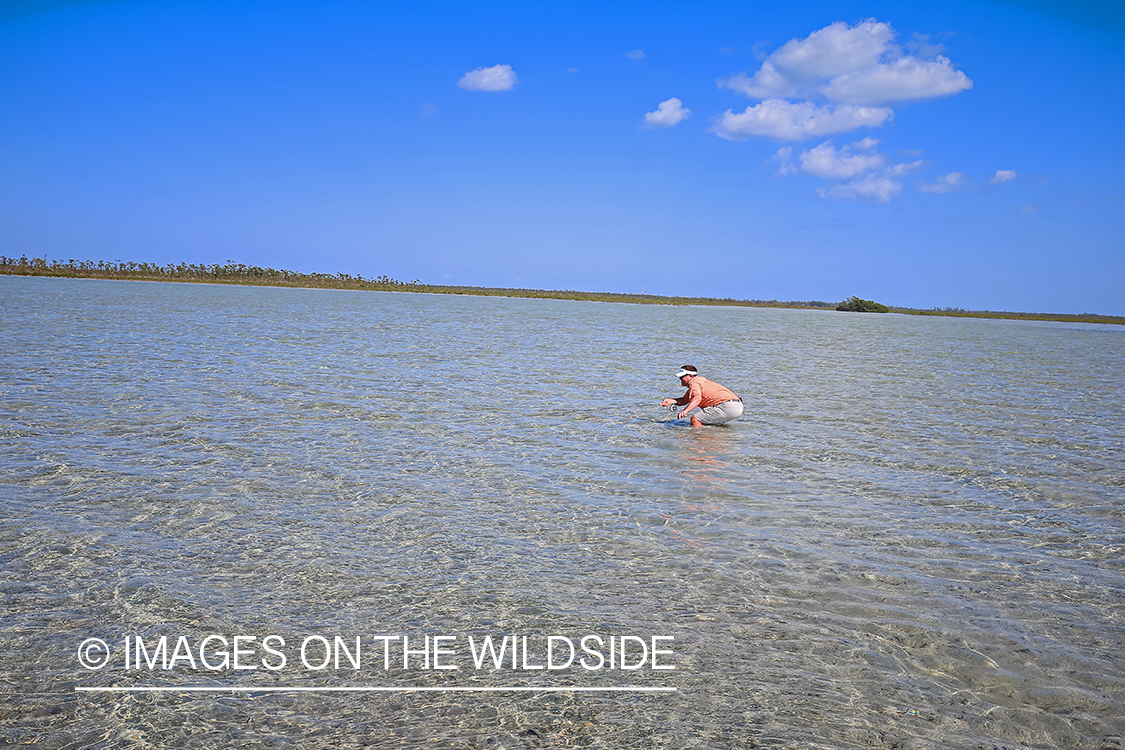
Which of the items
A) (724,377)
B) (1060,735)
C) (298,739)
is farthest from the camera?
(724,377)

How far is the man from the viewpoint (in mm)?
15859

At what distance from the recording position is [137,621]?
6.05 metres

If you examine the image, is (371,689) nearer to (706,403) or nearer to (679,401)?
(706,403)

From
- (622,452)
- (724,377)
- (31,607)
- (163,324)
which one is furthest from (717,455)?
(163,324)

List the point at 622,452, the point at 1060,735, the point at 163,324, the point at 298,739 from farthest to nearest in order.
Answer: the point at 163,324 → the point at 622,452 → the point at 1060,735 → the point at 298,739

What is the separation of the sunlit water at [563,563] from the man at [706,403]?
31 cm

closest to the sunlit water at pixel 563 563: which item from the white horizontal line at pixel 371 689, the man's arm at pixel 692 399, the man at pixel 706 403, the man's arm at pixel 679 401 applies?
the white horizontal line at pixel 371 689

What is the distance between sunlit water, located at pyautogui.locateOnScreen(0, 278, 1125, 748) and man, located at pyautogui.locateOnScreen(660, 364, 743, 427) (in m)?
0.31

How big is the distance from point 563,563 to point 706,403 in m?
8.92

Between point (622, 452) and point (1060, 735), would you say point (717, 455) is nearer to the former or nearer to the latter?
point (622, 452)

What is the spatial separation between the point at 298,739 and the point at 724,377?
927 inches

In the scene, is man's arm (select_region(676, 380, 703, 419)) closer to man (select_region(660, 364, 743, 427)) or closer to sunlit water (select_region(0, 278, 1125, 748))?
man (select_region(660, 364, 743, 427))

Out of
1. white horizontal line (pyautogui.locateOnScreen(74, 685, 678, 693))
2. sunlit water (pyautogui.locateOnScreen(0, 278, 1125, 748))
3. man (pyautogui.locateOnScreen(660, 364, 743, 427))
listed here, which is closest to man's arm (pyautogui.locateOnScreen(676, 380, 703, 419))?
man (pyautogui.locateOnScreen(660, 364, 743, 427))

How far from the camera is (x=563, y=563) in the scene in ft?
25.6
